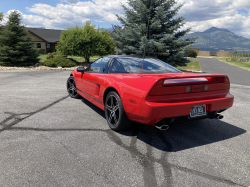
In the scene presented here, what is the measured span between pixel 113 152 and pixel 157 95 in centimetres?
104

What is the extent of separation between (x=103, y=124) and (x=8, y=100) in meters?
3.22

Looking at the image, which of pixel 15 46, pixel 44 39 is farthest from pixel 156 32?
pixel 44 39

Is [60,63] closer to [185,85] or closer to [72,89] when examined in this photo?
[72,89]

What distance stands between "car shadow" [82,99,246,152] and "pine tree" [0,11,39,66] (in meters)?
16.1

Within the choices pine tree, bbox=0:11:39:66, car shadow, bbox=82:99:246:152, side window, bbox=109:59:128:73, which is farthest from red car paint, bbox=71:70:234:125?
pine tree, bbox=0:11:39:66

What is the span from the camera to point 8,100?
526 cm

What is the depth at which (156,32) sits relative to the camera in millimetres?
13172

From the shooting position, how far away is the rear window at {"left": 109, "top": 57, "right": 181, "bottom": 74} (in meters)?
3.63

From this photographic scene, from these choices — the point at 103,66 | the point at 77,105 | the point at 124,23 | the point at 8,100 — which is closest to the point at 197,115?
the point at 103,66

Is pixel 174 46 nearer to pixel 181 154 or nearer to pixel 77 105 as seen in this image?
pixel 77 105

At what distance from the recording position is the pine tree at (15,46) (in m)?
16.1

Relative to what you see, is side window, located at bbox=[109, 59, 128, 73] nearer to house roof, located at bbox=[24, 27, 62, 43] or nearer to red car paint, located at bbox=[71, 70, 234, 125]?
red car paint, located at bbox=[71, 70, 234, 125]

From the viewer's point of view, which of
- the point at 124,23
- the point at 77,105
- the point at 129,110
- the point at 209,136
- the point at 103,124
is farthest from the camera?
the point at 124,23

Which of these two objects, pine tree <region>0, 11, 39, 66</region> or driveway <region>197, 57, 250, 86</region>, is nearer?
driveway <region>197, 57, 250, 86</region>
